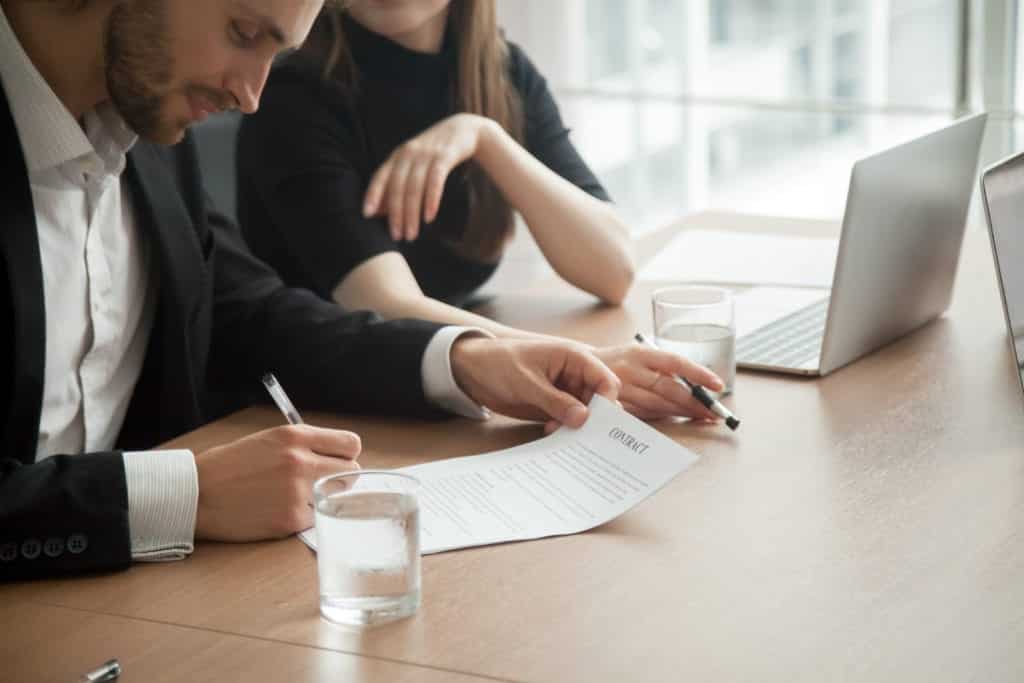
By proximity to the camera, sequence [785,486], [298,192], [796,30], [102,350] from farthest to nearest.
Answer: [796,30] < [298,192] < [102,350] < [785,486]

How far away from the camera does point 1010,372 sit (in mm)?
1654

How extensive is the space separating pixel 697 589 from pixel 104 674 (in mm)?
452

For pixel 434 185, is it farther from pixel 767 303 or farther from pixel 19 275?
pixel 19 275

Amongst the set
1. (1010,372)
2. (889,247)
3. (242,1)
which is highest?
(242,1)

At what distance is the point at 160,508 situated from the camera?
124 centimetres

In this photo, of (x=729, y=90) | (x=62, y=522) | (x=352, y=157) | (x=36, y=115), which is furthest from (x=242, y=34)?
(x=729, y=90)

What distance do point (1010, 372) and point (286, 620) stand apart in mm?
940

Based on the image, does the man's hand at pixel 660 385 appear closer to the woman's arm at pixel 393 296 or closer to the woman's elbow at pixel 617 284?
the woman's arm at pixel 393 296

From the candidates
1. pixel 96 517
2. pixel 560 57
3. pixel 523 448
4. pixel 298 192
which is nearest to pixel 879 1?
pixel 560 57

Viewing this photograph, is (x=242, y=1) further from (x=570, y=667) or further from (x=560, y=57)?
(x=560, y=57)

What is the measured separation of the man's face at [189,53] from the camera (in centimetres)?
142

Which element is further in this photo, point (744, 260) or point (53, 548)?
point (744, 260)

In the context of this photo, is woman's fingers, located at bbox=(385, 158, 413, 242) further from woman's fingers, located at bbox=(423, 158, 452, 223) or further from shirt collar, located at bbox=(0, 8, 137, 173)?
shirt collar, located at bbox=(0, 8, 137, 173)

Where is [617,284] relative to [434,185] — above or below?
below
